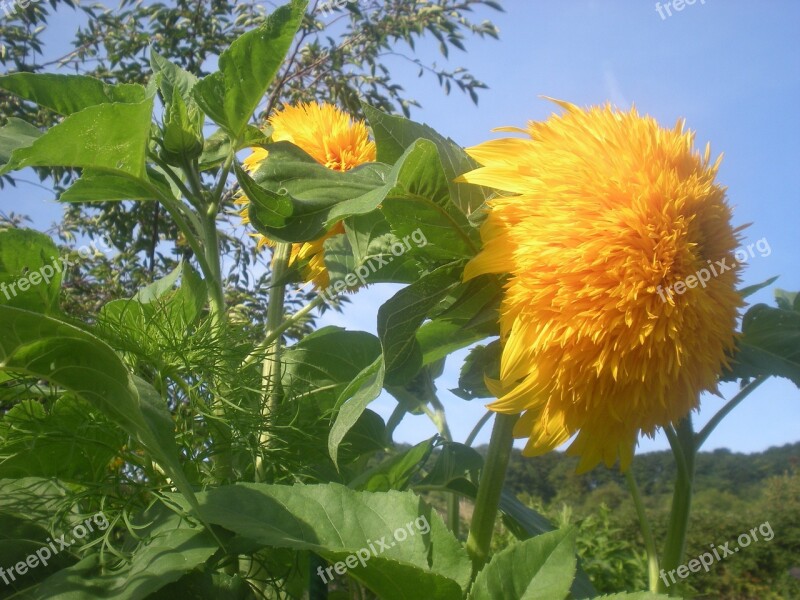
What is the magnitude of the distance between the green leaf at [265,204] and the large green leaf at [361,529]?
0.19 metres

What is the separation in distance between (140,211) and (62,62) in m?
0.95

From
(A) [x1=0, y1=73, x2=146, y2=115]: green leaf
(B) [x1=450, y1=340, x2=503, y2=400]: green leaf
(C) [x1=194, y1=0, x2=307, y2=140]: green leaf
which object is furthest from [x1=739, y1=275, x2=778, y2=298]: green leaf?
(A) [x1=0, y1=73, x2=146, y2=115]: green leaf

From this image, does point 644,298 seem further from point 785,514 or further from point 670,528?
point 785,514

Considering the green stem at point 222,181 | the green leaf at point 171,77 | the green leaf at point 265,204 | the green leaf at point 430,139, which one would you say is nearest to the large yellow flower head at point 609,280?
the green leaf at point 430,139

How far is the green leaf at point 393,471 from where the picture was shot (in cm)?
62

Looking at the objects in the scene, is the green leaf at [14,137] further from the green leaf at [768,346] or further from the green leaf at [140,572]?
the green leaf at [768,346]

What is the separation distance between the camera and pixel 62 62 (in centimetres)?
367

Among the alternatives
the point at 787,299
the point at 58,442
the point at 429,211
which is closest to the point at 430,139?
the point at 429,211

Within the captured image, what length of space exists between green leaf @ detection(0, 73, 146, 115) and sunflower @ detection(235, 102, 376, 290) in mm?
145

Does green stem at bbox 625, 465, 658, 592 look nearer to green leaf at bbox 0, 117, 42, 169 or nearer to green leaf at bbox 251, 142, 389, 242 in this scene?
green leaf at bbox 251, 142, 389, 242

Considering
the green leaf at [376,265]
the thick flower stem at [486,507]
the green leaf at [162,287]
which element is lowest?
the thick flower stem at [486,507]

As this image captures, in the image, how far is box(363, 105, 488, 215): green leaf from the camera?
1.84 feet

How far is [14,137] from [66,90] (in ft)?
0.21

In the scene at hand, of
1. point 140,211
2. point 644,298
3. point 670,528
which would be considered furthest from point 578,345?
point 140,211
